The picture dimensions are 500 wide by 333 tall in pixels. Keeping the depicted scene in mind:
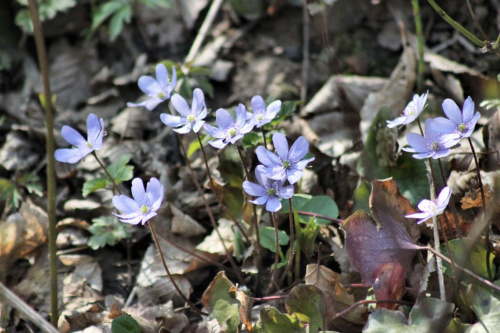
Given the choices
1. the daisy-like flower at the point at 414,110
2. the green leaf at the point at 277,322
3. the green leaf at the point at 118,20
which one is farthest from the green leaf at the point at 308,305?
the green leaf at the point at 118,20

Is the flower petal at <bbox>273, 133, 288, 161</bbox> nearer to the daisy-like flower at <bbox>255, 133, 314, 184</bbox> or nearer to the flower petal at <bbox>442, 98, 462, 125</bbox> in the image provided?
the daisy-like flower at <bbox>255, 133, 314, 184</bbox>

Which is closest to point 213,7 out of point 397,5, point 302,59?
point 302,59

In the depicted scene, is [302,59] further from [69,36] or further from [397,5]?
[69,36]

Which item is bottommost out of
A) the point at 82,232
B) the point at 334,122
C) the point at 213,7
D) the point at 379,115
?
the point at 82,232

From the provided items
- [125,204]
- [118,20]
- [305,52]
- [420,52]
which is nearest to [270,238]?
[125,204]

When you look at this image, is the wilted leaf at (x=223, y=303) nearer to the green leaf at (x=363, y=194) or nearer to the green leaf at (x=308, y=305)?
the green leaf at (x=308, y=305)

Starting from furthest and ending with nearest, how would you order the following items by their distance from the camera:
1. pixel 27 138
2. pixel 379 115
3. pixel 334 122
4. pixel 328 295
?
pixel 27 138
pixel 334 122
pixel 379 115
pixel 328 295

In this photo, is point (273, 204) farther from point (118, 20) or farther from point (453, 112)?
point (118, 20)

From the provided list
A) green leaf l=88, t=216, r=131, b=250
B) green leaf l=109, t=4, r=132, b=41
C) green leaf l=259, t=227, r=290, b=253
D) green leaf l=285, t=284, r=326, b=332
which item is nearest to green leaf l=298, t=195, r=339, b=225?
green leaf l=259, t=227, r=290, b=253
